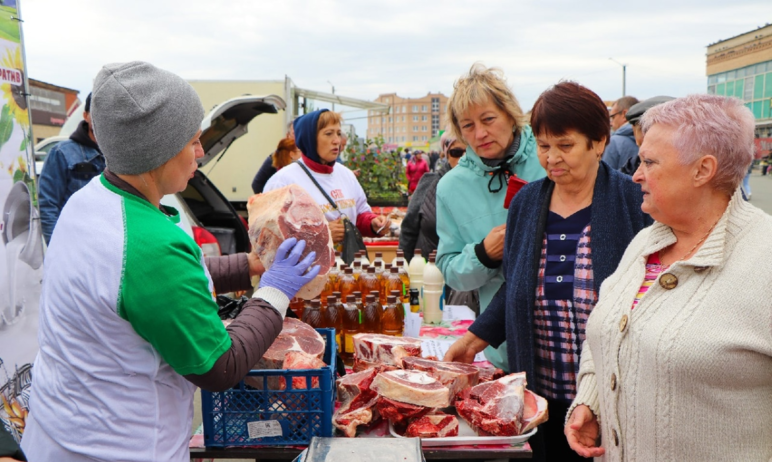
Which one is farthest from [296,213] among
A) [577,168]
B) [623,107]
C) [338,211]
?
[623,107]

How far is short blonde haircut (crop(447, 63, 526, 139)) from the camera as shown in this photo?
2906mm

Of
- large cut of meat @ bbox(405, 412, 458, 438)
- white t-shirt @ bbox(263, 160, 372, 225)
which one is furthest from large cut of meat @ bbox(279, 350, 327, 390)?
white t-shirt @ bbox(263, 160, 372, 225)

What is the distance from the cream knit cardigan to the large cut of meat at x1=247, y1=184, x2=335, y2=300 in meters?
1.14

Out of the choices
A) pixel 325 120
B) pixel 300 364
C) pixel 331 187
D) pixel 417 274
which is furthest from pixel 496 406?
pixel 325 120

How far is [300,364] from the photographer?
6.64 feet

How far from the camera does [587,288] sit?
234 cm

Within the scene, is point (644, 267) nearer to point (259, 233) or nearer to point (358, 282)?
point (259, 233)

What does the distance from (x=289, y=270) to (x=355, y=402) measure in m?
0.59

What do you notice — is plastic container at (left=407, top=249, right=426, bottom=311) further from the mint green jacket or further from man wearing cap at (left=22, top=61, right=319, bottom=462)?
man wearing cap at (left=22, top=61, right=319, bottom=462)

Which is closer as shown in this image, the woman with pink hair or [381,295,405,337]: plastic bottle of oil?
the woman with pink hair

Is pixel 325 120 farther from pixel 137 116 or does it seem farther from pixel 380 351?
pixel 137 116

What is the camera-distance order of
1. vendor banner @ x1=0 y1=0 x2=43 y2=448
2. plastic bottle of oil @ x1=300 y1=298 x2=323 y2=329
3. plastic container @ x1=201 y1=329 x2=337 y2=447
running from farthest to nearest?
1. vendor banner @ x1=0 y1=0 x2=43 y2=448
2. plastic bottle of oil @ x1=300 y1=298 x2=323 y2=329
3. plastic container @ x1=201 y1=329 x2=337 y2=447

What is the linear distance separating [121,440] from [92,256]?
522mm

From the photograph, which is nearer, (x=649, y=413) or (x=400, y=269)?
(x=649, y=413)
